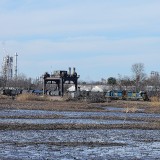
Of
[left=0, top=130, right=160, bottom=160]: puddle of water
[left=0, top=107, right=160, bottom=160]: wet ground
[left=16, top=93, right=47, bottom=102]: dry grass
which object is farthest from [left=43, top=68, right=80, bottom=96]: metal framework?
[left=0, top=130, right=160, bottom=160]: puddle of water

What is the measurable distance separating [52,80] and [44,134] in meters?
98.3

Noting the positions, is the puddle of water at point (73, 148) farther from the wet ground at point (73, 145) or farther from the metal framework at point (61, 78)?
the metal framework at point (61, 78)

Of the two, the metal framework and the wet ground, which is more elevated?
the metal framework

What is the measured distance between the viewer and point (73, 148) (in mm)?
24250

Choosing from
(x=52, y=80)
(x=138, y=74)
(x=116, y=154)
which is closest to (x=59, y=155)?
(x=116, y=154)

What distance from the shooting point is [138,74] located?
180625 mm

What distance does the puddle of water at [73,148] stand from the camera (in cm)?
2145

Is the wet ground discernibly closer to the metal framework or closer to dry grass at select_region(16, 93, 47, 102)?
dry grass at select_region(16, 93, 47, 102)

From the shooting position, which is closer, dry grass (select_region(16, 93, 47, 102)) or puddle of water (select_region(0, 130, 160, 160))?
puddle of water (select_region(0, 130, 160, 160))

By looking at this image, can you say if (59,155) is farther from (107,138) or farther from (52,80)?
(52,80)

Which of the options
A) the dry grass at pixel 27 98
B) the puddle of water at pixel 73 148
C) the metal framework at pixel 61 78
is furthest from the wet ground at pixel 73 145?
the metal framework at pixel 61 78

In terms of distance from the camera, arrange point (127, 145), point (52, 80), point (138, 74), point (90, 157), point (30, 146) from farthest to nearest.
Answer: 1. point (138, 74)
2. point (52, 80)
3. point (127, 145)
4. point (30, 146)
5. point (90, 157)

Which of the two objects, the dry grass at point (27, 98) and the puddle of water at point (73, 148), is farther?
the dry grass at point (27, 98)

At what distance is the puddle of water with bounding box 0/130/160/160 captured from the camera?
21453 mm
